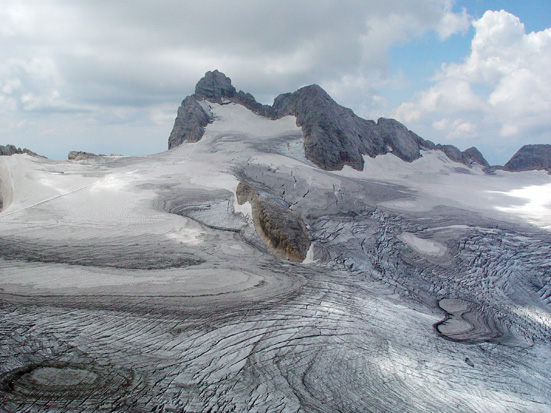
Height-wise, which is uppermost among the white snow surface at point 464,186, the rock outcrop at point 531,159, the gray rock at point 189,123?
the gray rock at point 189,123

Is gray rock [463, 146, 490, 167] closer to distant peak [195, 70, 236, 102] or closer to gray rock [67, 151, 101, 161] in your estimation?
distant peak [195, 70, 236, 102]

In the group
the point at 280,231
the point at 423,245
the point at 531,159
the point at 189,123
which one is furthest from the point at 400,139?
the point at 280,231

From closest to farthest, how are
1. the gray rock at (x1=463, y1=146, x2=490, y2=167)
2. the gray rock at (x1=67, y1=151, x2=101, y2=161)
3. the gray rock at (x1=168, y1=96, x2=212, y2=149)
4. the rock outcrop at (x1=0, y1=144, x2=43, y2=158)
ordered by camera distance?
the rock outcrop at (x1=0, y1=144, x2=43, y2=158), the gray rock at (x1=67, y1=151, x2=101, y2=161), the gray rock at (x1=168, y1=96, x2=212, y2=149), the gray rock at (x1=463, y1=146, x2=490, y2=167)

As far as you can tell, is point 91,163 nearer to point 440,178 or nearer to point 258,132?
point 258,132

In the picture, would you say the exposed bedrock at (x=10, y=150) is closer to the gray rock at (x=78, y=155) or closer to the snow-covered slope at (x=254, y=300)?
the gray rock at (x=78, y=155)

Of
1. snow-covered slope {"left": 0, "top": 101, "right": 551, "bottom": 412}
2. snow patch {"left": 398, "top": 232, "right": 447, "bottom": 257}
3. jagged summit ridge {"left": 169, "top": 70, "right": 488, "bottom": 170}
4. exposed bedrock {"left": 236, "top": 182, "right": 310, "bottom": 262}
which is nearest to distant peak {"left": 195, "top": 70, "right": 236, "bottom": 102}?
jagged summit ridge {"left": 169, "top": 70, "right": 488, "bottom": 170}

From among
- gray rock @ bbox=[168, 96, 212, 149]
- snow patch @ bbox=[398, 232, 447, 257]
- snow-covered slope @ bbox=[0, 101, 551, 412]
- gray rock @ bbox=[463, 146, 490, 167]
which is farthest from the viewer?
gray rock @ bbox=[463, 146, 490, 167]

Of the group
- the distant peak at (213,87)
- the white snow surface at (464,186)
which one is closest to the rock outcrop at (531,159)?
the white snow surface at (464,186)
